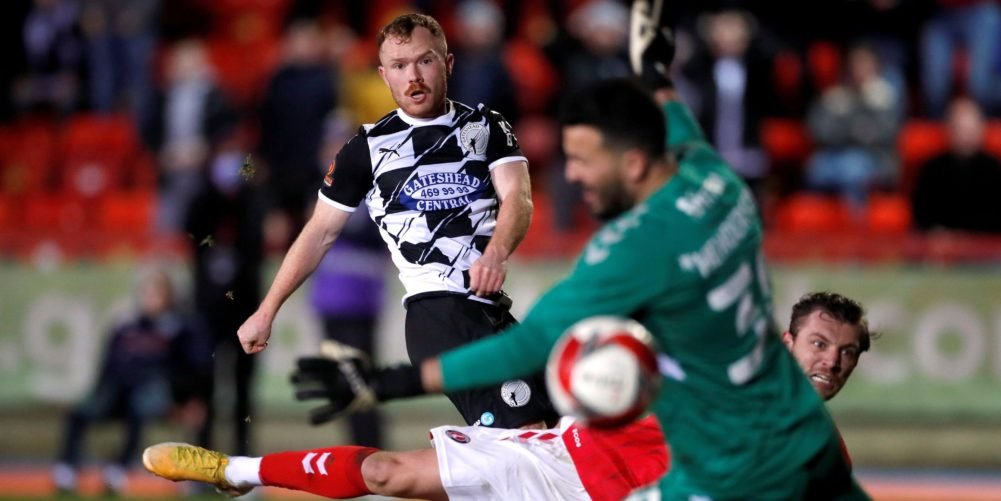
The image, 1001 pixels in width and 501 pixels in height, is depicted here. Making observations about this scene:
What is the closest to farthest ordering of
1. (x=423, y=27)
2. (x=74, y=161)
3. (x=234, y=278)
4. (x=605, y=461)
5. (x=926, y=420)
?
(x=605, y=461) < (x=423, y=27) < (x=234, y=278) < (x=926, y=420) < (x=74, y=161)

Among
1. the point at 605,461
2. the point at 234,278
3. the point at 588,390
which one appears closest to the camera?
the point at 588,390

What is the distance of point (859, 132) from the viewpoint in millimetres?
14633

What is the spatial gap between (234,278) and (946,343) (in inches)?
244

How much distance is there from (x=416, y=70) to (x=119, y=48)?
10.8 m

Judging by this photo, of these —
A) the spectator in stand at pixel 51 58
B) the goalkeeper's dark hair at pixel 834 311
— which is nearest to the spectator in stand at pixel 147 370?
the spectator in stand at pixel 51 58

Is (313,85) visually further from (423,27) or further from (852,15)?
(423,27)

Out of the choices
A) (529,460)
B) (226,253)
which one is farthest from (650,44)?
(226,253)

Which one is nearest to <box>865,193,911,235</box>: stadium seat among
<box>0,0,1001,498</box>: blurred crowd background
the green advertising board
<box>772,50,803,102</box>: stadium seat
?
<box>0,0,1001,498</box>: blurred crowd background

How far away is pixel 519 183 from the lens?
7168 millimetres

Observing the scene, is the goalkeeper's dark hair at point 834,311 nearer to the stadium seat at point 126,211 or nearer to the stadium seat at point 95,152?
the stadium seat at point 126,211

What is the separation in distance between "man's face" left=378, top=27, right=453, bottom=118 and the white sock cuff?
5.73ft

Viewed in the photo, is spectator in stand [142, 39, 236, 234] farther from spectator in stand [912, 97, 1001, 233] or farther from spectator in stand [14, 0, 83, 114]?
spectator in stand [912, 97, 1001, 233]

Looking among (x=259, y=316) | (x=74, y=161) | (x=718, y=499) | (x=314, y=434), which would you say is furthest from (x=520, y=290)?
(x=718, y=499)

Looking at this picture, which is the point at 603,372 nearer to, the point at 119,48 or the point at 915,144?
the point at 915,144
